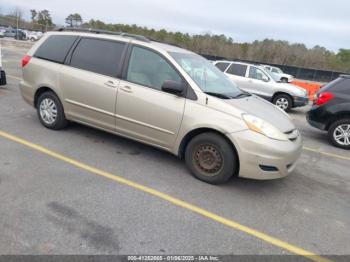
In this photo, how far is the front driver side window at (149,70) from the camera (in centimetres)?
465

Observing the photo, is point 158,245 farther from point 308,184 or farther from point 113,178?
point 308,184

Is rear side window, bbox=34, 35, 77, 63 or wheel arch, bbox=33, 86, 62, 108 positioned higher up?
rear side window, bbox=34, 35, 77, 63

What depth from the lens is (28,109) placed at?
7121 millimetres

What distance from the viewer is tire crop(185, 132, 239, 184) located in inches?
165

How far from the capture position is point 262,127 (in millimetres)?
4117

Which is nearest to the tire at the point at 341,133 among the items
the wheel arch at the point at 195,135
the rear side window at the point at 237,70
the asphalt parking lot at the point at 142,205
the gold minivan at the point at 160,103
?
the asphalt parking lot at the point at 142,205

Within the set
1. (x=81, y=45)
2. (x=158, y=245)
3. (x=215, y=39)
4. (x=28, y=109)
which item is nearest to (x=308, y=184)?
(x=158, y=245)

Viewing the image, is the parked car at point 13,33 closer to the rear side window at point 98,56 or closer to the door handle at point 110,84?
the rear side window at point 98,56

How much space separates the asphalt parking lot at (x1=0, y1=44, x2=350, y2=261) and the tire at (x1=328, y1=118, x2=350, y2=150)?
1971 millimetres

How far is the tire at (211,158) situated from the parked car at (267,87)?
7.94 meters

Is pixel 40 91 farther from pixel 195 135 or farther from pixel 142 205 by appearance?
pixel 142 205

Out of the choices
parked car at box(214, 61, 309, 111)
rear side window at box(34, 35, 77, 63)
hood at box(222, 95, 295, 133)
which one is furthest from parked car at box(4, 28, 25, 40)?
hood at box(222, 95, 295, 133)

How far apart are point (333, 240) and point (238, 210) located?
1040 mm

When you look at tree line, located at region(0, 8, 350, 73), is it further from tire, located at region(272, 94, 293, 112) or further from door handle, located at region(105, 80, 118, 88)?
door handle, located at region(105, 80, 118, 88)
